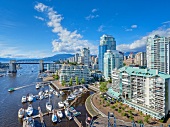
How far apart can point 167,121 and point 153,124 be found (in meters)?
2.26

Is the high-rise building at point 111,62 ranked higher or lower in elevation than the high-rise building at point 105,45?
lower

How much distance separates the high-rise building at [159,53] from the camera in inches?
1542

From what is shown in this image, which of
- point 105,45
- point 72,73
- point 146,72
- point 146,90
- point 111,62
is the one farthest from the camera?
point 105,45

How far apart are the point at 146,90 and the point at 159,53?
23.1m

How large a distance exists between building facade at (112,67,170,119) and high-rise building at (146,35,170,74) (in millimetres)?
19688

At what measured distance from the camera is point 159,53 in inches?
1593

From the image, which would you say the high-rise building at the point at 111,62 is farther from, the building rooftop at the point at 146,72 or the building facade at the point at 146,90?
the building rooftop at the point at 146,72

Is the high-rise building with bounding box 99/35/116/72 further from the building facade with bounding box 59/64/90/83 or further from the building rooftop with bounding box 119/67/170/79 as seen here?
the building rooftop with bounding box 119/67/170/79

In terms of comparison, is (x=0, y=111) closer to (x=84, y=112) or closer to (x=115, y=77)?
(x=84, y=112)

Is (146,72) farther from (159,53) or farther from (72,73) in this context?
(72,73)

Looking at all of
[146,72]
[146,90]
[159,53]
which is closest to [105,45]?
[159,53]

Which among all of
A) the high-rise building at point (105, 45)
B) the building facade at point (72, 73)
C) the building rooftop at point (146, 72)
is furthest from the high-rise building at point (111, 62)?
the building rooftop at point (146, 72)

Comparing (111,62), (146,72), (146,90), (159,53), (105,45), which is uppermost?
(105,45)

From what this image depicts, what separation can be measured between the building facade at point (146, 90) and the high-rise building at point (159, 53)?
19.7 metres
